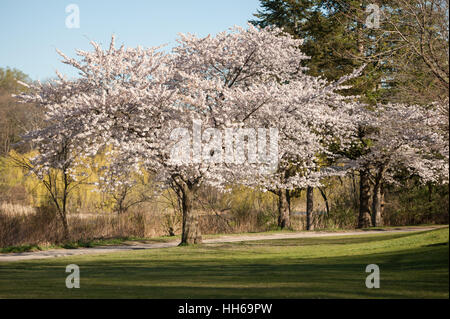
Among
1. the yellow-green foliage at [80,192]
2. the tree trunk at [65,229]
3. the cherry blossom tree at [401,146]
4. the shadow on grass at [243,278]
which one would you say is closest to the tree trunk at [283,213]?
the cherry blossom tree at [401,146]

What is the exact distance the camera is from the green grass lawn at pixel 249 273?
27.9ft

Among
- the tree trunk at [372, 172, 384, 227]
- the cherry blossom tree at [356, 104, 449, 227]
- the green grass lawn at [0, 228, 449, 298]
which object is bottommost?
the green grass lawn at [0, 228, 449, 298]

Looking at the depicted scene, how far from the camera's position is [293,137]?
20.8 metres

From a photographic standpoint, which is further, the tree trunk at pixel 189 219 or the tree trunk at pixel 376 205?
the tree trunk at pixel 376 205

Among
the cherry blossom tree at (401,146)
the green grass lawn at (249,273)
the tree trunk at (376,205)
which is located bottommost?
the green grass lawn at (249,273)

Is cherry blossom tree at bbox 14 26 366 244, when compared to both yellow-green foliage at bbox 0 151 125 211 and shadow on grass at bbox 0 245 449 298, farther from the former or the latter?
yellow-green foliage at bbox 0 151 125 211

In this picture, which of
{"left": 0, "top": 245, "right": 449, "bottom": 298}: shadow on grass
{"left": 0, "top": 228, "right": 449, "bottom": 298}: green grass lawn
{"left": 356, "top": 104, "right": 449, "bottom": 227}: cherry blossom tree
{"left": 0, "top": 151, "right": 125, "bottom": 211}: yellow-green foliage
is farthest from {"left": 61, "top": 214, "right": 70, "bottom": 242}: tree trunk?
{"left": 356, "top": 104, "right": 449, "bottom": 227}: cherry blossom tree

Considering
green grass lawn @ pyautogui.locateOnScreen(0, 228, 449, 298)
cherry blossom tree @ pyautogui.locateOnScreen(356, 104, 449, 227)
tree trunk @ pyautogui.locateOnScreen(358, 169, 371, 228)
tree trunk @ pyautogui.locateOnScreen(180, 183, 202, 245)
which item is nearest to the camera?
green grass lawn @ pyautogui.locateOnScreen(0, 228, 449, 298)

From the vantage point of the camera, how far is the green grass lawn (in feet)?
27.9

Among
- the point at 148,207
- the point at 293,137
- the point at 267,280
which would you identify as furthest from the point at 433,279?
the point at 148,207

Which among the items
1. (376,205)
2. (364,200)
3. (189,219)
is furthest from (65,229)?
(376,205)

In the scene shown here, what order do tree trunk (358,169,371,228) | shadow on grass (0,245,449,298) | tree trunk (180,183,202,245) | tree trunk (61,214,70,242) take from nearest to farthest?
1. shadow on grass (0,245,449,298)
2. tree trunk (180,183,202,245)
3. tree trunk (61,214,70,242)
4. tree trunk (358,169,371,228)

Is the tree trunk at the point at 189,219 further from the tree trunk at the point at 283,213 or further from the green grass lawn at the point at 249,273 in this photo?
the tree trunk at the point at 283,213
